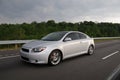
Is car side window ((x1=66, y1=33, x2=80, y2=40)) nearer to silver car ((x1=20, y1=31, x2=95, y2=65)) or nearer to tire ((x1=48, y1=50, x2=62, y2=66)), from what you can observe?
silver car ((x1=20, y1=31, x2=95, y2=65))

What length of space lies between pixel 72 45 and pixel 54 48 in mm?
1339

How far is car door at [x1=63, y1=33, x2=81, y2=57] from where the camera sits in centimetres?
748

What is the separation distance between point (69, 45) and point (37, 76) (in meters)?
2.81

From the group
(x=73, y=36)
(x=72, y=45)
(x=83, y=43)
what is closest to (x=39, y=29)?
(x=83, y=43)

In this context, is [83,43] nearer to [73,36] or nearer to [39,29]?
[73,36]

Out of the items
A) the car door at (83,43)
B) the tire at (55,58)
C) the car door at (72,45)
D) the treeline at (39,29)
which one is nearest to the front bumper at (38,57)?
the tire at (55,58)

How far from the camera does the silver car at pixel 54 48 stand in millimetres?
6426

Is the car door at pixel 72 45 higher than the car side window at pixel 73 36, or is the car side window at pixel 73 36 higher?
the car side window at pixel 73 36

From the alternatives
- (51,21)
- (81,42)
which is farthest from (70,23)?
(81,42)

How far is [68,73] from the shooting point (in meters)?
5.62

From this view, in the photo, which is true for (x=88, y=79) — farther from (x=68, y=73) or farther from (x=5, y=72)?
(x=5, y=72)

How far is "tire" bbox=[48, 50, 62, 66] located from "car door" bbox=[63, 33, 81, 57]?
0.43 meters

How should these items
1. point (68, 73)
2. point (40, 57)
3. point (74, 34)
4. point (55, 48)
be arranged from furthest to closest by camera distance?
point (74, 34), point (55, 48), point (40, 57), point (68, 73)

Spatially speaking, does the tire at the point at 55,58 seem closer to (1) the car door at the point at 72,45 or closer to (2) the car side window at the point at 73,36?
(1) the car door at the point at 72,45
